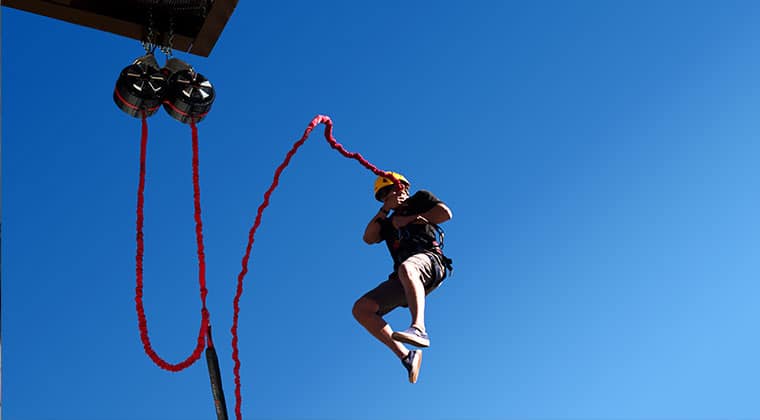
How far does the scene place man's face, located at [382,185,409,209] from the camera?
507 cm

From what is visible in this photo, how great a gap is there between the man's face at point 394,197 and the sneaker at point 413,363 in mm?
1057

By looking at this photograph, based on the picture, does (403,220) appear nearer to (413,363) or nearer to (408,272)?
(408,272)

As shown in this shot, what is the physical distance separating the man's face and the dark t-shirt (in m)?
0.05

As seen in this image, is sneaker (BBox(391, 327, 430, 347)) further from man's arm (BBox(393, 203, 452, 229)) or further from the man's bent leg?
man's arm (BBox(393, 203, 452, 229))

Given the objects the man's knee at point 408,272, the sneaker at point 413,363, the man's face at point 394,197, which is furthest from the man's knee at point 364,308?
the man's face at point 394,197

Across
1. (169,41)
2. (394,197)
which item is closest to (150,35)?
(169,41)

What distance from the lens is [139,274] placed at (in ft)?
14.8

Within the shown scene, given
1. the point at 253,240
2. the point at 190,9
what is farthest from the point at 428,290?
the point at 190,9

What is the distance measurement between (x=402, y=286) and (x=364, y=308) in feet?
0.97

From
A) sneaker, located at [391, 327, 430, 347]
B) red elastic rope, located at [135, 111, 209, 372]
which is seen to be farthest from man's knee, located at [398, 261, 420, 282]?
red elastic rope, located at [135, 111, 209, 372]

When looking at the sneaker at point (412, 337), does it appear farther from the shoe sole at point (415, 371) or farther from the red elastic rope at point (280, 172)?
the red elastic rope at point (280, 172)

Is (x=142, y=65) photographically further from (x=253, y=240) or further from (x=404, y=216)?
(x=404, y=216)

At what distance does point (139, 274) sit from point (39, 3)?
1833 millimetres

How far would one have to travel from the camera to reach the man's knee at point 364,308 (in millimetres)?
4820
